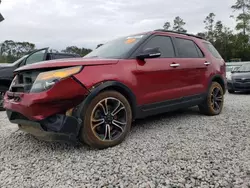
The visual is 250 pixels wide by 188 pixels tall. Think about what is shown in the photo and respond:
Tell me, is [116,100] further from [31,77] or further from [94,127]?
[31,77]

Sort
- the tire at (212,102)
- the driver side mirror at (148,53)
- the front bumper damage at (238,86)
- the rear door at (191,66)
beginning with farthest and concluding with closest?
the front bumper damage at (238,86) → the tire at (212,102) → the rear door at (191,66) → the driver side mirror at (148,53)

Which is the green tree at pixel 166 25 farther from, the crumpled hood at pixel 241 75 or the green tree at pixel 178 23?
the crumpled hood at pixel 241 75

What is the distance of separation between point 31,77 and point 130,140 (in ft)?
5.12

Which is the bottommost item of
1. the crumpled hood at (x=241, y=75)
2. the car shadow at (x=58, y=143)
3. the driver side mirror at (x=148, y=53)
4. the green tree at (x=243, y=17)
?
the car shadow at (x=58, y=143)

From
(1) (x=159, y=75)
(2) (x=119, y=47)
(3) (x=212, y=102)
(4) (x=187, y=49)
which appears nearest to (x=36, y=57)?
(2) (x=119, y=47)

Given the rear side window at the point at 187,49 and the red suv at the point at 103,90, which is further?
the rear side window at the point at 187,49

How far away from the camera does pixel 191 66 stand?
4488 millimetres

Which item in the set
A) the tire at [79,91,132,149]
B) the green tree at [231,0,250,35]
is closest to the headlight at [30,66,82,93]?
the tire at [79,91,132,149]

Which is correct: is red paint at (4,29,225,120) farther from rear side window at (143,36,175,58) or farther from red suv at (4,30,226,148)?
rear side window at (143,36,175,58)

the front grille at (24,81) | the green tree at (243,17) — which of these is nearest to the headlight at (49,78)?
the front grille at (24,81)

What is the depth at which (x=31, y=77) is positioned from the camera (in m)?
3.10

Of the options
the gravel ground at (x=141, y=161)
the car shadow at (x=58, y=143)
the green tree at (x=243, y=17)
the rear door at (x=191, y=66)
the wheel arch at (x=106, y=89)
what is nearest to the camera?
the gravel ground at (x=141, y=161)

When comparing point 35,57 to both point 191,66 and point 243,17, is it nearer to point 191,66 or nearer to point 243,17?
point 191,66

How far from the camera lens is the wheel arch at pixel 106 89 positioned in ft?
9.52
